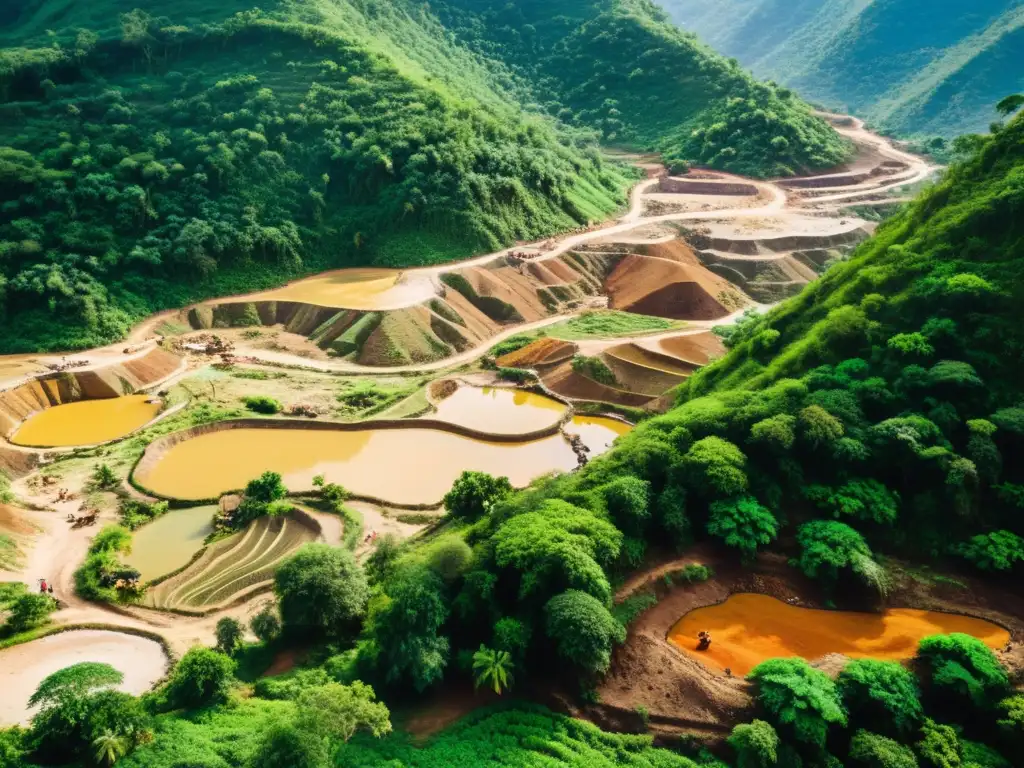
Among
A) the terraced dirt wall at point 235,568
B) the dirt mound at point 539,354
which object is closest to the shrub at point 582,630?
the terraced dirt wall at point 235,568

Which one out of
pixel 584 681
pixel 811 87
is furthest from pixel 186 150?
pixel 811 87

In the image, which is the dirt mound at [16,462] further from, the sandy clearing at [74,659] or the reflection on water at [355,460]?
the sandy clearing at [74,659]

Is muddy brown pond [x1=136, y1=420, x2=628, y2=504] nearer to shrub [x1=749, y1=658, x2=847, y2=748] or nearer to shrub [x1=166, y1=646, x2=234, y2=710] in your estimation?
shrub [x1=166, y1=646, x2=234, y2=710]

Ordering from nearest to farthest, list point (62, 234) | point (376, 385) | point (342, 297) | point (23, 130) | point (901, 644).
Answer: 1. point (901, 644)
2. point (376, 385)
3. point (62, 234)
4. point (342, 297)
5. point (23, 130)

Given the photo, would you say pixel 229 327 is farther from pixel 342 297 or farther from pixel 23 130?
pixel 23 130

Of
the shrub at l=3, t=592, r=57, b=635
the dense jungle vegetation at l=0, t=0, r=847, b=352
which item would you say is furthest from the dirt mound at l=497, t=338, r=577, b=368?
the shrub at l=3, t=592, r=57, b=635
